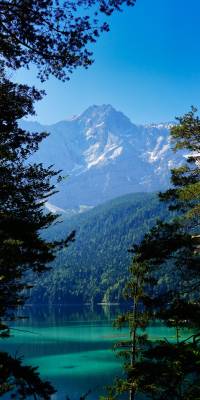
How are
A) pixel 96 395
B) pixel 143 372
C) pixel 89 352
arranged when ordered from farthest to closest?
1. pixel 89 352
2. pixel 96 395
3. pixel 143 372

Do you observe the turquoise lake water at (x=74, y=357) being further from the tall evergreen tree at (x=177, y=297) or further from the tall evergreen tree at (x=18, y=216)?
the tall evergreen tree at (x=18, y=216)

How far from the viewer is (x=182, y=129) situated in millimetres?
19203

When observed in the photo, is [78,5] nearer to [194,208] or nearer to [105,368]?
[194,208]

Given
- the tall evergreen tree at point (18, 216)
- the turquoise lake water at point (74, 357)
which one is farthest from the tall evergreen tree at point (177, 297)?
the turquoise lake water at point (74, 357)

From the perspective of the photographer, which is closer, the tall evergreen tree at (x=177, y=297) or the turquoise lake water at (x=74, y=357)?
the tall evergreen tree at (x=177, y=297)

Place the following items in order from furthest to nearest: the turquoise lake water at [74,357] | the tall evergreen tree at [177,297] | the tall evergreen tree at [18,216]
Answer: the turquoise lake water at [74,357]
the tall evergreen tree at [18,216]
the tall evergreen tree at [177,297]

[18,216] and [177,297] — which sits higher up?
[18,216]

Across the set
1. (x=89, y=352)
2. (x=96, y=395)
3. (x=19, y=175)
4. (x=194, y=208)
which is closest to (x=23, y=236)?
(x=19, y=175)

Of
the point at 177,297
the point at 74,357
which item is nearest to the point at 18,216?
the point at 177,297

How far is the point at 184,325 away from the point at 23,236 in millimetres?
5368

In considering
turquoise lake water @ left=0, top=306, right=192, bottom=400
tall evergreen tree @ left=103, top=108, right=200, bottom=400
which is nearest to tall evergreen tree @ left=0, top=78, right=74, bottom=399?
tall evergreen tree @ left=103, top=108, right=200, bottom=400

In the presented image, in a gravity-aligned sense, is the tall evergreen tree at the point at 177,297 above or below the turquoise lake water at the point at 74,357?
above

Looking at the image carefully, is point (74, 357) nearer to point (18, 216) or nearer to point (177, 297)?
point (177, 297)

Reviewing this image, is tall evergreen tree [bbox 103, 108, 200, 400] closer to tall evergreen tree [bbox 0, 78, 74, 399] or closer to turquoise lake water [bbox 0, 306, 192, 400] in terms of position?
tall evergreen tree [bbox 0, 78, 74, 399]
